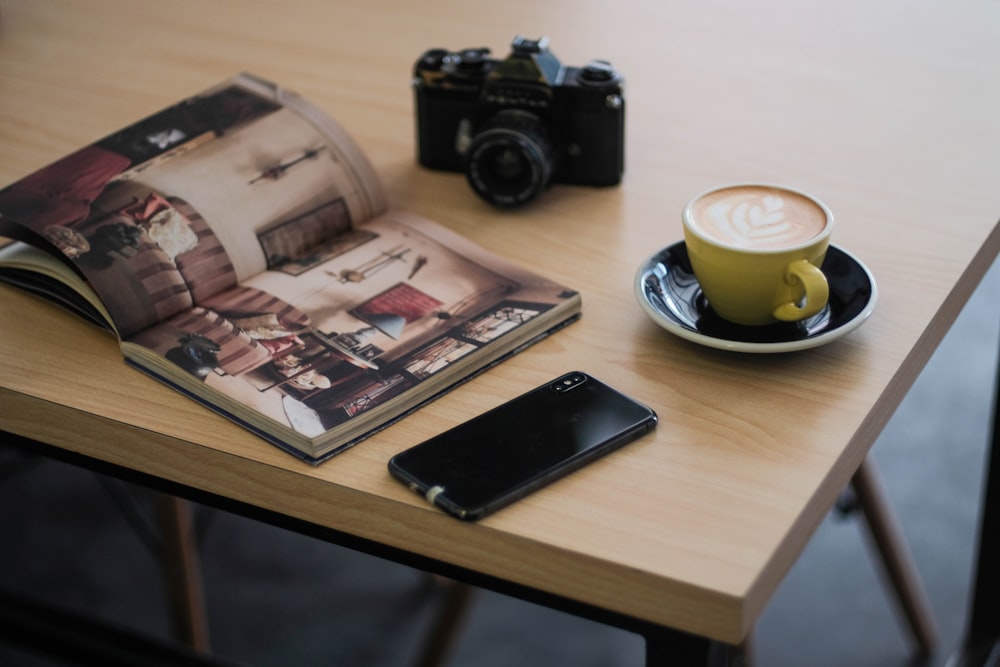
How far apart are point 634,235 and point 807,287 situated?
0.22m

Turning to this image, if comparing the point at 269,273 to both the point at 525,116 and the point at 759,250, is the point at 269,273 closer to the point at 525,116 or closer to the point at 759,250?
the point at 525,116

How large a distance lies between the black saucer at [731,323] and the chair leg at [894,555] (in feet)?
1.71

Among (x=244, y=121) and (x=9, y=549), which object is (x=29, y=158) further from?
(x=9, y=549)

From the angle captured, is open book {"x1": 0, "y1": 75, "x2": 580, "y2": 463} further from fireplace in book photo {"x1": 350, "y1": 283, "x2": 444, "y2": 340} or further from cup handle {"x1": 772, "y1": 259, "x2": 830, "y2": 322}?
cup handle {"x1": 772, "y1": 259, "x2": 830, "y2": 322}

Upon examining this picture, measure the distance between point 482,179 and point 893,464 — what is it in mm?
1080

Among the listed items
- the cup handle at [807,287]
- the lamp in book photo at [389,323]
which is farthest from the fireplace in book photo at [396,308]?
the cup handle at [807,287]

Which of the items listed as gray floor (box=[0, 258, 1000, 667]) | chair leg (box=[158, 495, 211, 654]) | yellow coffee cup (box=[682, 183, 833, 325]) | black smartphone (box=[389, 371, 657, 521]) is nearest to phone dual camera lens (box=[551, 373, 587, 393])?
black smartphone (box=[389, 371, 657, 521])

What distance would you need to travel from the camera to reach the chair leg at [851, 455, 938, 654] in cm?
133

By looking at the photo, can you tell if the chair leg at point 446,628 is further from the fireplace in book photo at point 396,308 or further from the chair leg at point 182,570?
the fireplace in book photo at point 396,308

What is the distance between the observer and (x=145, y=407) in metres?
0.76

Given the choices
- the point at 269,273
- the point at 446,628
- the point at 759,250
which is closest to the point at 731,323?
the point at 759,250

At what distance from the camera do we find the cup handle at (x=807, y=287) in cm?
74

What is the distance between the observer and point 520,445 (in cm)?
70

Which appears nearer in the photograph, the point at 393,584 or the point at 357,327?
the point at 357,327
